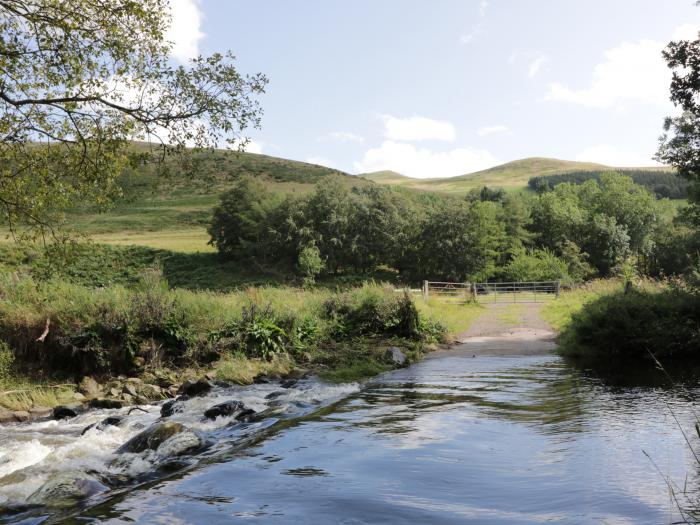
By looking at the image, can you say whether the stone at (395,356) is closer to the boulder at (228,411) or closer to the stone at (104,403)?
the boulder at (228,411)

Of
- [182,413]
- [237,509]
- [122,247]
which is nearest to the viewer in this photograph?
[237,509]

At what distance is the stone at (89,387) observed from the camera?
12.9 metres

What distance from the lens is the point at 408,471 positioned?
259 inches

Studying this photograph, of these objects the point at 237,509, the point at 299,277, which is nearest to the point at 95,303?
the point at 237,509

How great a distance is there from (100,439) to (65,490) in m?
2.86

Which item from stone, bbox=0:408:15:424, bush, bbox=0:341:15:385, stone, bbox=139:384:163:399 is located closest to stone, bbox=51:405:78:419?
stone, bbox=0:408:15:424

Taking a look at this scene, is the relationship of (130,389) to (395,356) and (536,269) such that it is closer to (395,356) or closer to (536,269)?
(395,356)

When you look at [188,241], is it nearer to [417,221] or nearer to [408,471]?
[417,221]

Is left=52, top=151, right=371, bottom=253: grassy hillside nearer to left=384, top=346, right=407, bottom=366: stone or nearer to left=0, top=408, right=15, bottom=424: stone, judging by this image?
left=384, top=346, right=407, bottom=366: stone

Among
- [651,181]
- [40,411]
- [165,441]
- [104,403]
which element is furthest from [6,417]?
[651,181]

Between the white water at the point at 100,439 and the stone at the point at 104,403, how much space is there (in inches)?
14.7

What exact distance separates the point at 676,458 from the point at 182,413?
26.1 ft

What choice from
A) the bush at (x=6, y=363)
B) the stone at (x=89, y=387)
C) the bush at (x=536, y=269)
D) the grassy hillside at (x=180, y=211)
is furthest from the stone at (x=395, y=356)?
the grassy hillside at (x=180, y=211)

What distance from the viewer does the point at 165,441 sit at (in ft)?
26.5
